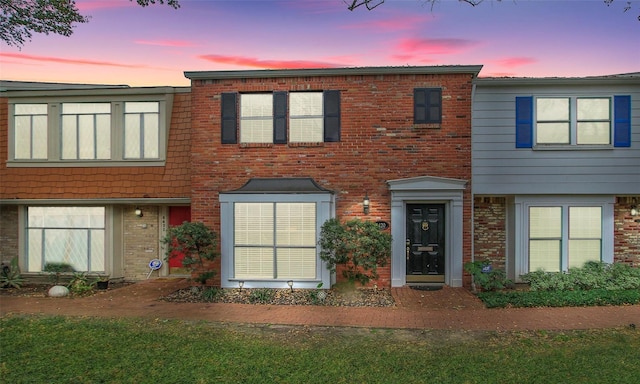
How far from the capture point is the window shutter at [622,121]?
33.8 ft

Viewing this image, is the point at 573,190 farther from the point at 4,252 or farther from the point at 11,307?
the point at 4,252

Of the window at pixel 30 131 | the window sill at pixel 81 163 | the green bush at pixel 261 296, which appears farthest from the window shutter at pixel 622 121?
the window at pixel 30 131

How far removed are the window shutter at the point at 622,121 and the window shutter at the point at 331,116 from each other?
22.8 feet

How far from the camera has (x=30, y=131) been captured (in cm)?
1199

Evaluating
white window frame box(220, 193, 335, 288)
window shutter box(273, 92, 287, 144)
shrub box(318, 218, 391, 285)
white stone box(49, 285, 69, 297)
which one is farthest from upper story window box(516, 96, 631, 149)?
white stone box(49, 285, 69, 297)

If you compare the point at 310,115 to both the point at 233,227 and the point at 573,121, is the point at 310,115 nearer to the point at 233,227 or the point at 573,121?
the point at 233,227

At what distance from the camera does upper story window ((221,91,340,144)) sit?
1065 centimetres

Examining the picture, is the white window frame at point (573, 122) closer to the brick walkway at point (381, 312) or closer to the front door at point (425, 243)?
the front door at point (425, 243)

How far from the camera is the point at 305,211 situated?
33.3ft

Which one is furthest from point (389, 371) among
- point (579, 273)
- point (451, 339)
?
point (579, 273)

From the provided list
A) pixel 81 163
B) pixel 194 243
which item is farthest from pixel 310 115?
pixel 81 163

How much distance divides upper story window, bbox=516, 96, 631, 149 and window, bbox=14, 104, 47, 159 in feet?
43.3

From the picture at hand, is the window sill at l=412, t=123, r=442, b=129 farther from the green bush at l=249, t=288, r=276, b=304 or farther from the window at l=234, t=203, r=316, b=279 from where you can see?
the green bush at l=249, t=288, r=276, b=304

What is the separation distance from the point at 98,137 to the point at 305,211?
21.5ft
